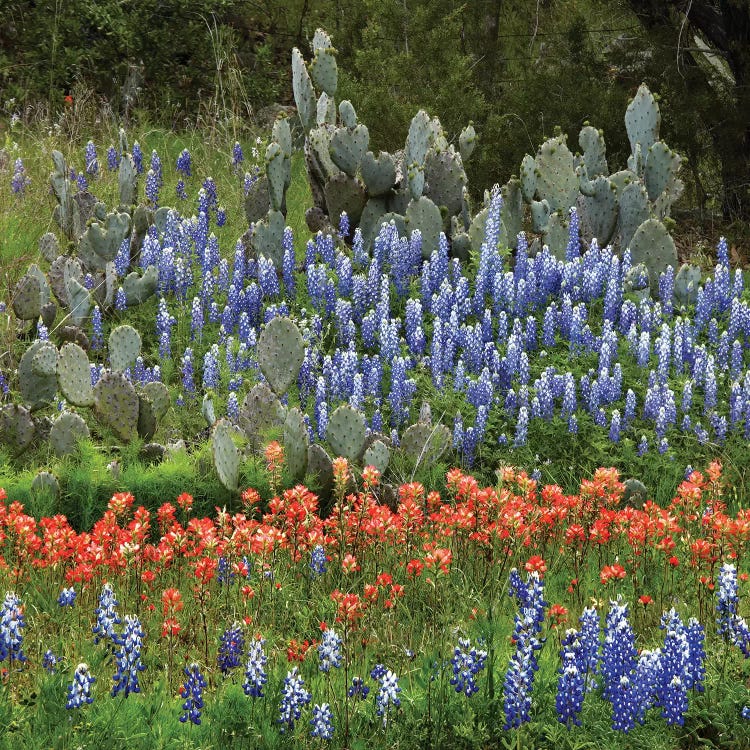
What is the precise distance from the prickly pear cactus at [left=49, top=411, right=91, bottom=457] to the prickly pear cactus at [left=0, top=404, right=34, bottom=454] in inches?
6.2

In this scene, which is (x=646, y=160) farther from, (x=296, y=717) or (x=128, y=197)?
(x=296, y=717)

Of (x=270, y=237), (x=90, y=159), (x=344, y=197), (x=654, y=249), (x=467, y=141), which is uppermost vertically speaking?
(x=90, y=159)

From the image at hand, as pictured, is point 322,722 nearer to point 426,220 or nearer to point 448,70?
point 426,220

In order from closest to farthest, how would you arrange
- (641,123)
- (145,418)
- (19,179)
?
(145,418) → (641,123) → (19,179)

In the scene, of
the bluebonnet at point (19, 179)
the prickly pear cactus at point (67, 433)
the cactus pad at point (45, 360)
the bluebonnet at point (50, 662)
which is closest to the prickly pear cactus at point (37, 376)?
the cactus pad at point (45, 360)

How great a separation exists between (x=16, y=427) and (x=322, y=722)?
10.2 feet

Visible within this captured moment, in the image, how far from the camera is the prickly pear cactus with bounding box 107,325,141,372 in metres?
6.16

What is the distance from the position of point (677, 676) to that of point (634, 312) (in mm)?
4004

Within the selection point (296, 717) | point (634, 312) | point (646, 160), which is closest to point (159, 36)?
point (646, 160)

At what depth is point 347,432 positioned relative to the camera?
5.30m

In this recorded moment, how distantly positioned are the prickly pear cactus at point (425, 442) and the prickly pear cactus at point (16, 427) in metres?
2.01

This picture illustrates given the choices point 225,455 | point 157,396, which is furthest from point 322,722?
point 157,396

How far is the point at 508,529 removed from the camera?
4059 millimetres

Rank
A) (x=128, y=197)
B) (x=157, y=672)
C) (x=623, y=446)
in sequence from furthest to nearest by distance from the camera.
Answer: (x=128, y=197), (x=623, y=446), (x=157, y=672)
